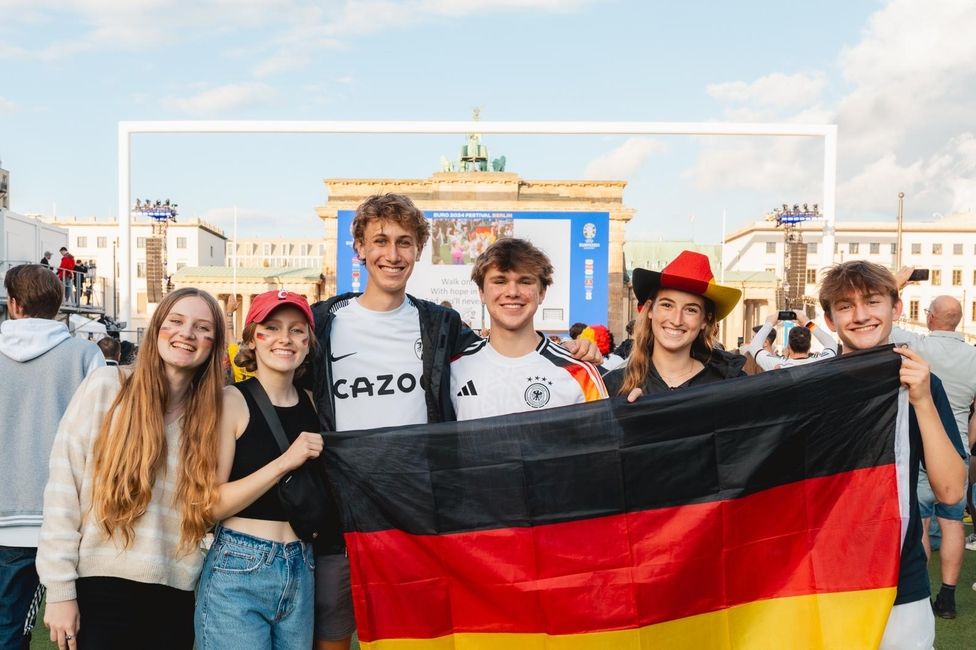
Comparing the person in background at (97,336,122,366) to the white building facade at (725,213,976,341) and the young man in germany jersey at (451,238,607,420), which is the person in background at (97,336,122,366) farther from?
the white building facade at (725,213,976,341)

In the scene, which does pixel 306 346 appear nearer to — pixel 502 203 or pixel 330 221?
pixel 502 203

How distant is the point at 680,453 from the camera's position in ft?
9.16

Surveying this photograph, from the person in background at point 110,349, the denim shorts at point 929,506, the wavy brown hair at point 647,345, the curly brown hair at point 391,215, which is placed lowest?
the denim shorts at point 929,506

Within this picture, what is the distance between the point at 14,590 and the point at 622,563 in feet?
8.44

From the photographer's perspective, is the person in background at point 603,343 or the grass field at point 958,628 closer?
the grass field at point 958,628

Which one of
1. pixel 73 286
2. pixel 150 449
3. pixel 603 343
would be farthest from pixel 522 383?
pixel 73 286

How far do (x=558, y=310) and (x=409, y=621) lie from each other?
23071 mm

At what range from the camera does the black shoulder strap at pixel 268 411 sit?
8.68 ft

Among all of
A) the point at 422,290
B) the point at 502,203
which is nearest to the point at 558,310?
the point at 422,290

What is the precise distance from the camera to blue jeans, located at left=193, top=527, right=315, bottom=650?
8.20 ft

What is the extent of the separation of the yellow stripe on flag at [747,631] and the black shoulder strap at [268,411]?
1.11 metres

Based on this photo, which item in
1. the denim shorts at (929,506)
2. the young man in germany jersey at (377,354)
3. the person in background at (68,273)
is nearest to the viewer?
the young man in germany jersey at (377,354)

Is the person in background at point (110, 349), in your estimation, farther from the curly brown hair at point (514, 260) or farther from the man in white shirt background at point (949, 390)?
the man in white shirt background at point (949, 390)

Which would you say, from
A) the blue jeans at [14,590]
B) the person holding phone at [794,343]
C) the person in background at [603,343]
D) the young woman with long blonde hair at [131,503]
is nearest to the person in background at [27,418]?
the blue jeans at [14,590]
